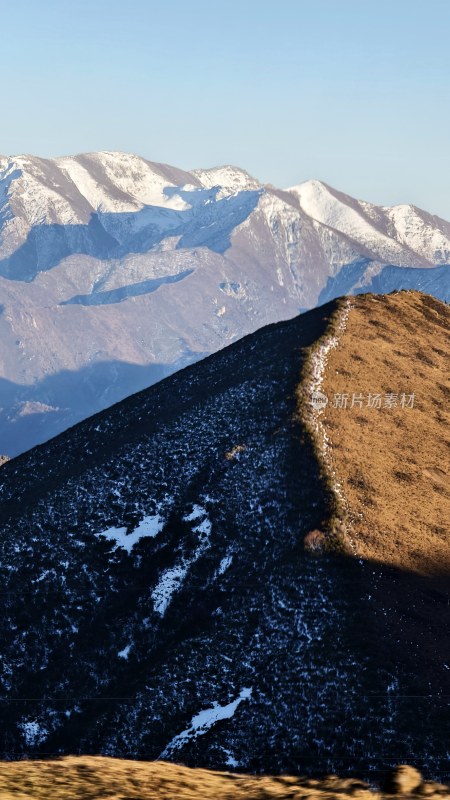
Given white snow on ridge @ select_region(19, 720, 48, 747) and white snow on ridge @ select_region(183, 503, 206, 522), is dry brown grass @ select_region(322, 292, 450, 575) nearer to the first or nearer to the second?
white snow on ridge @ select_region(183, 503, 206, 522)

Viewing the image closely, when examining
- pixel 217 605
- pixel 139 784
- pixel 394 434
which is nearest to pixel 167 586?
pixel 217 605

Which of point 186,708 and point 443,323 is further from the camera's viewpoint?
point 443,323

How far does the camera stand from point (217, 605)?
230 feet

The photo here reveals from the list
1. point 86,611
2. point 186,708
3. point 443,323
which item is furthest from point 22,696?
point 443,323

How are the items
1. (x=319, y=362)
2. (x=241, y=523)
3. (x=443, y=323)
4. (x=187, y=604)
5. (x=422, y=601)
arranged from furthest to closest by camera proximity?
(x=443, y=323), (x=319, y=362), (x=241, y=523), (x=187, y=604), (x=422, y=601)

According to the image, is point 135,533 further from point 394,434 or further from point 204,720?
point 394,434

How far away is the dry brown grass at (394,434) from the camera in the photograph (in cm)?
7419

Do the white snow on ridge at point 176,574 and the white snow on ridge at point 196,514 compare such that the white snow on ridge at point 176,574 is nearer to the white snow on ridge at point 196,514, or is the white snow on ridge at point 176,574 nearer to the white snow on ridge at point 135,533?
the white snow on ridge at point 196,514

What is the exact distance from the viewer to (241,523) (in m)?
78.8

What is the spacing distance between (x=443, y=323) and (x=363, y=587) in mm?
67247

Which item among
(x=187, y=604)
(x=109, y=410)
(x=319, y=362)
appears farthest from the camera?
(x=109, y=410)

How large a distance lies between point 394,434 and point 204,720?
40.6 metres

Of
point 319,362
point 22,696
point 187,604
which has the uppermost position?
point 319,362

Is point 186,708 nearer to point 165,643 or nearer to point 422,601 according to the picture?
point 165,643
